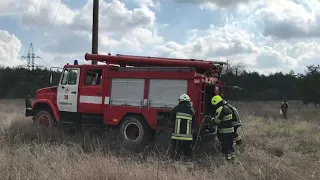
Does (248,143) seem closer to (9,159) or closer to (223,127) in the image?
(223,127)

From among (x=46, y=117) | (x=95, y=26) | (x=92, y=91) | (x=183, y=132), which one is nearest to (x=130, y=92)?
(x=92, y=91)

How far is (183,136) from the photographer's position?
9508 mm

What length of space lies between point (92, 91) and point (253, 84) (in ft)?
219

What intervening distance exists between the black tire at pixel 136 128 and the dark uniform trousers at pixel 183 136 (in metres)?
1.79

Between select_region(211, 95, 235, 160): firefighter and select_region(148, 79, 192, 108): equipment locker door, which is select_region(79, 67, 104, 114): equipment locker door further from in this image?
select_region(211, 95, 235, 160): firefighter

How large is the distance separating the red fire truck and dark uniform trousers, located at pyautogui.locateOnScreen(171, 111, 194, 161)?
1.02 meters

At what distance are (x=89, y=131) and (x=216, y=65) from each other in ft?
14.3

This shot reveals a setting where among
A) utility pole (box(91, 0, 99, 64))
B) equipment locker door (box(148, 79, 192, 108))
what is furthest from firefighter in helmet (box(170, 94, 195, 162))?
utility pole (box(91, 0, 99, 64))

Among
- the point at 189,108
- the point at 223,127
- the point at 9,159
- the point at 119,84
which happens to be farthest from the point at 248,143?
the point at 9,159

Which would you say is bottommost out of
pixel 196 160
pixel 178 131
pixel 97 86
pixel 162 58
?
pixel 196 160

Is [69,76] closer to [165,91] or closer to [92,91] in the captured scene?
[92,91]

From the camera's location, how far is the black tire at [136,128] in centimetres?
1125

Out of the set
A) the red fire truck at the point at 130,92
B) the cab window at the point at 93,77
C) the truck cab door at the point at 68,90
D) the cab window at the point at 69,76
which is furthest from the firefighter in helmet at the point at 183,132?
the cab window at the point at 69,76

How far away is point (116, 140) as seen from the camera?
38.0 ft
